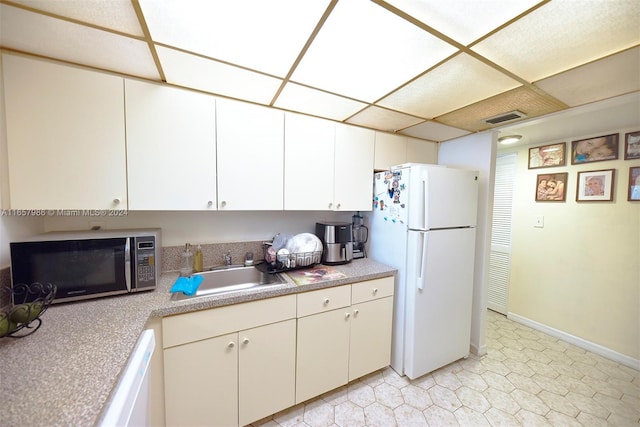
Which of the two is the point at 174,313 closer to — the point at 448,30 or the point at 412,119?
the point at 448,30

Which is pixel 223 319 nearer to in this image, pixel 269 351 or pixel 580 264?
pixel 269 351

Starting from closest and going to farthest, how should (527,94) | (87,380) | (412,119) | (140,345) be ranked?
(87,380) → (140,345) → (527,94) → (412,119)

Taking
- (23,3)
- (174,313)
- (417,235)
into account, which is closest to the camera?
(23,3)

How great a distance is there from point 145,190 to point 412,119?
76.6 inches

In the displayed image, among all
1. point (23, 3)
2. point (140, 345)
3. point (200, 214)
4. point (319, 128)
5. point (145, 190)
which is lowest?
point (140, 345)

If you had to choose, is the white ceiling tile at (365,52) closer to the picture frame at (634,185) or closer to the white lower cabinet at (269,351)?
the white lower cabinet at (269,351)

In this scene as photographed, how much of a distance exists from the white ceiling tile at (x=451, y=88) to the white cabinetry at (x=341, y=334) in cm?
131

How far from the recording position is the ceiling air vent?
1.67 metres

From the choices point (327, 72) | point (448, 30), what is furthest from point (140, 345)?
point (448, 30)

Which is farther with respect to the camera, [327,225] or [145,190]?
[327,225]

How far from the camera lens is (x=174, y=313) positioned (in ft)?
3.71

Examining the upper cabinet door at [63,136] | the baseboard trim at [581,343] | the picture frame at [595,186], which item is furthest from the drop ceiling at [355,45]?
the baseboard trim at [581,343]

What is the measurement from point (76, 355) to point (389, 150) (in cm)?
226

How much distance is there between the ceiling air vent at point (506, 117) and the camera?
1.67 metres
